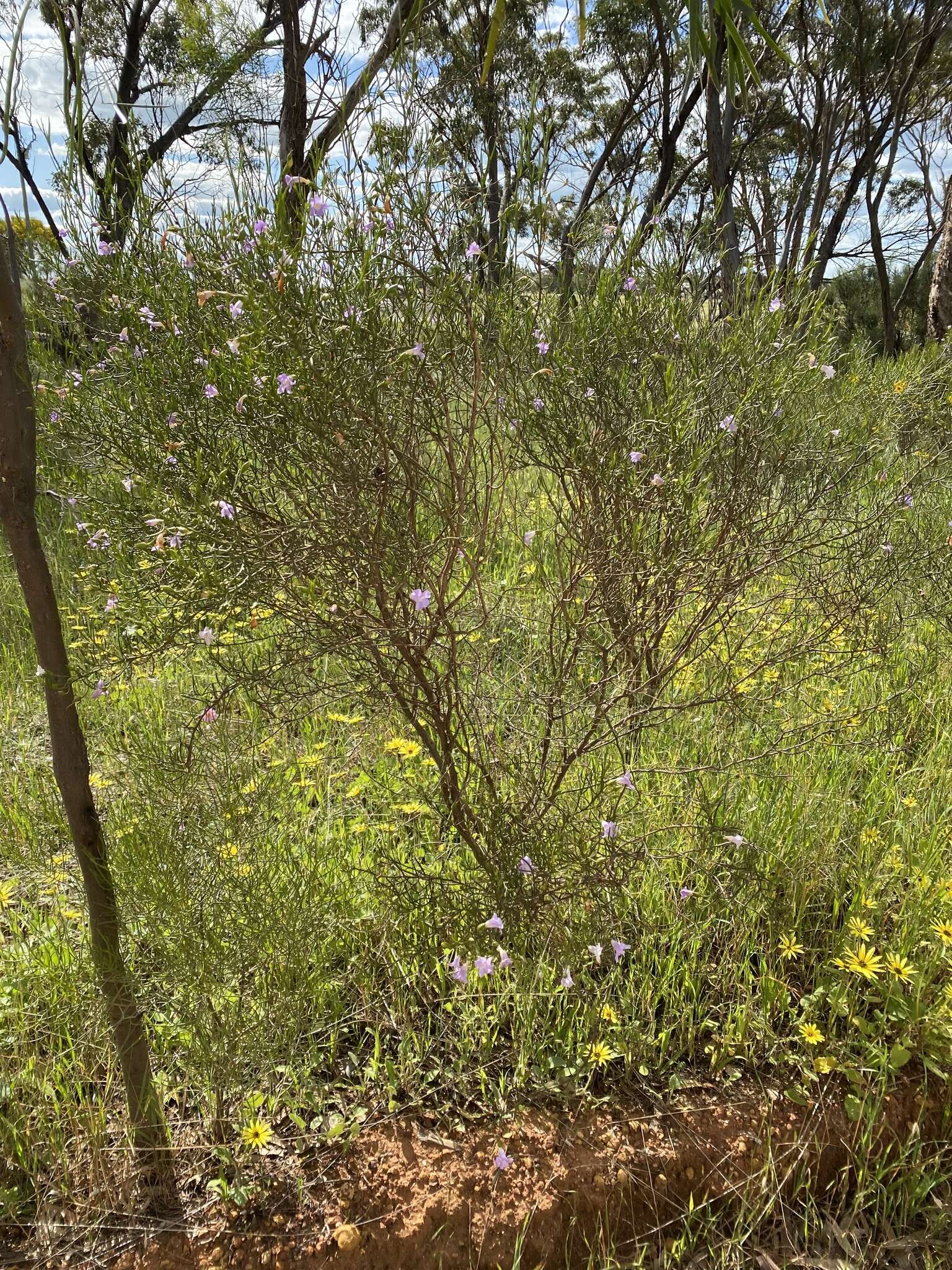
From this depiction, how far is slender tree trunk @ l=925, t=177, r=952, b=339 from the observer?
691cm

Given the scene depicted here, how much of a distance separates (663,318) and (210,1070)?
7.22 ft

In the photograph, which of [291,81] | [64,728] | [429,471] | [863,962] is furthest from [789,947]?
[291,81]

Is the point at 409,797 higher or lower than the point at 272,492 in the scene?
lower

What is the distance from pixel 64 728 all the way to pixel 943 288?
7972 mm

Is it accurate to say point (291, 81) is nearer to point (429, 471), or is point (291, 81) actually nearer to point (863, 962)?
point (429, 471)

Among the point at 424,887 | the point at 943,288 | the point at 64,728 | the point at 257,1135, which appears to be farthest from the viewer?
the point at 943,288

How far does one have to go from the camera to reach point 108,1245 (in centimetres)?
148

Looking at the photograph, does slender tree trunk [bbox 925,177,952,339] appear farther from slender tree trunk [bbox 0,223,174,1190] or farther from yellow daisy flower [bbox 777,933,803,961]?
slender tree trunk [bbox 0,223,174,1190]

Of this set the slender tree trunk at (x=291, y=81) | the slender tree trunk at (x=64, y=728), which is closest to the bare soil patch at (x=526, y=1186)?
the slender tree trunk at (x=64, y=728)

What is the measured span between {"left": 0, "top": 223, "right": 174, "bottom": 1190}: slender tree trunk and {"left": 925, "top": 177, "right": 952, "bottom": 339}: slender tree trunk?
748 centimetres

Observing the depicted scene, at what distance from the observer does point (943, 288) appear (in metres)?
6.99

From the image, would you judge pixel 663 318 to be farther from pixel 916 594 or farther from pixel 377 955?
pixel 377 955

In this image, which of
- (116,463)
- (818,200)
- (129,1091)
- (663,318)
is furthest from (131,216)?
(818,200)

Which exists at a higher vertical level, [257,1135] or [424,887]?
[424,887]
